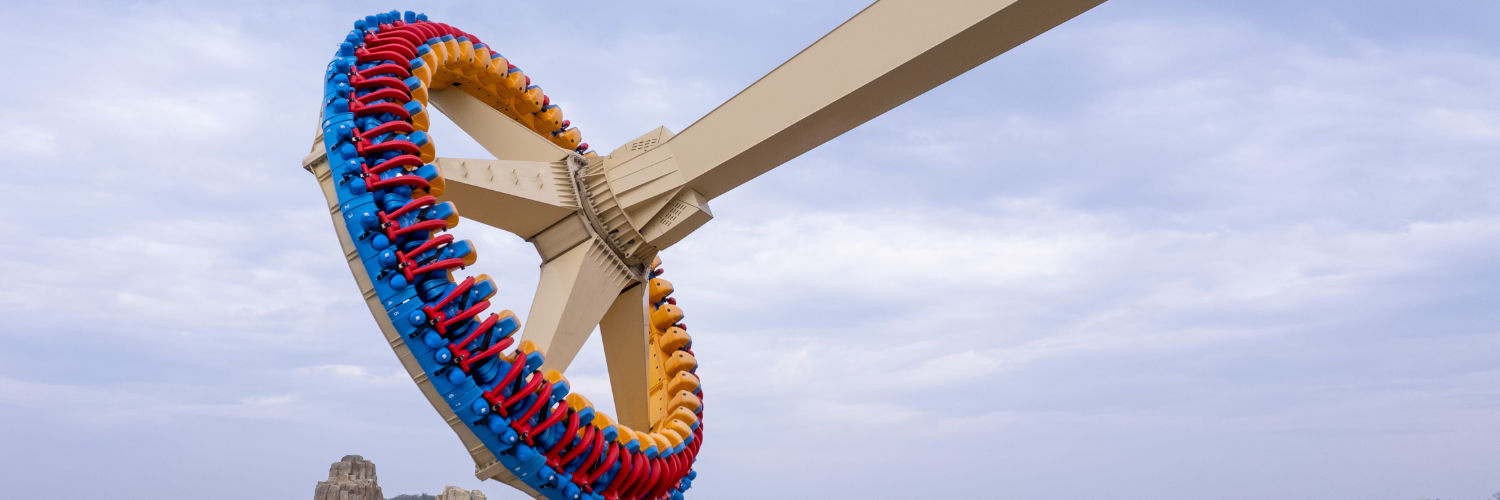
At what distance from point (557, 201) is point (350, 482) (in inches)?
133

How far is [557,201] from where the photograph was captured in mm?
10508

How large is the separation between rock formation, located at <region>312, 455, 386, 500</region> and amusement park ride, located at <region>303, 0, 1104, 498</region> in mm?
974

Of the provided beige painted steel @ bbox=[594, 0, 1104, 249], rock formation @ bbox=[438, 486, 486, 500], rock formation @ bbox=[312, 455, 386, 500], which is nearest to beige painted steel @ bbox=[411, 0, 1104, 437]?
beige painted steel @ bbox=[594, 0, 1104, 249]

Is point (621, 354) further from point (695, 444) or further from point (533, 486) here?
point (533, 486)

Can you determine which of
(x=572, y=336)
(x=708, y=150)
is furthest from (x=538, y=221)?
(x=708, y=150)

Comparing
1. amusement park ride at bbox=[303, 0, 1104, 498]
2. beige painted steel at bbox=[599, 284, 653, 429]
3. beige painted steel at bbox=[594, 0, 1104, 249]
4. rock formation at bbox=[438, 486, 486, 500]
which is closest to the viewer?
amusement park ride at bbox=[303, 0, 1104, 498]

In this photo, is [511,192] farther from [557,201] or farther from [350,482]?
[350,482]

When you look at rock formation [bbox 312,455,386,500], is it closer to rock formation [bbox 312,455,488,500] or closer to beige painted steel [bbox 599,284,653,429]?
rock formation [bbox 312,455,488,500]

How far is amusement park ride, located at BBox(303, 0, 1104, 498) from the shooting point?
793 centimetres

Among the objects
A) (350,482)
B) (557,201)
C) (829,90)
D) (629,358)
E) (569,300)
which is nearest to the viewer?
(350,482)

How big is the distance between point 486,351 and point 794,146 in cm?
355

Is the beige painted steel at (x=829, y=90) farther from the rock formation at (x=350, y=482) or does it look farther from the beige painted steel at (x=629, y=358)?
the rock formation at (x=350, y=482)

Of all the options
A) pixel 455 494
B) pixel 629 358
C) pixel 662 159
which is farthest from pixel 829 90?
pixel 455 494

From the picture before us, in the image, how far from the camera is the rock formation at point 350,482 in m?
8.27
